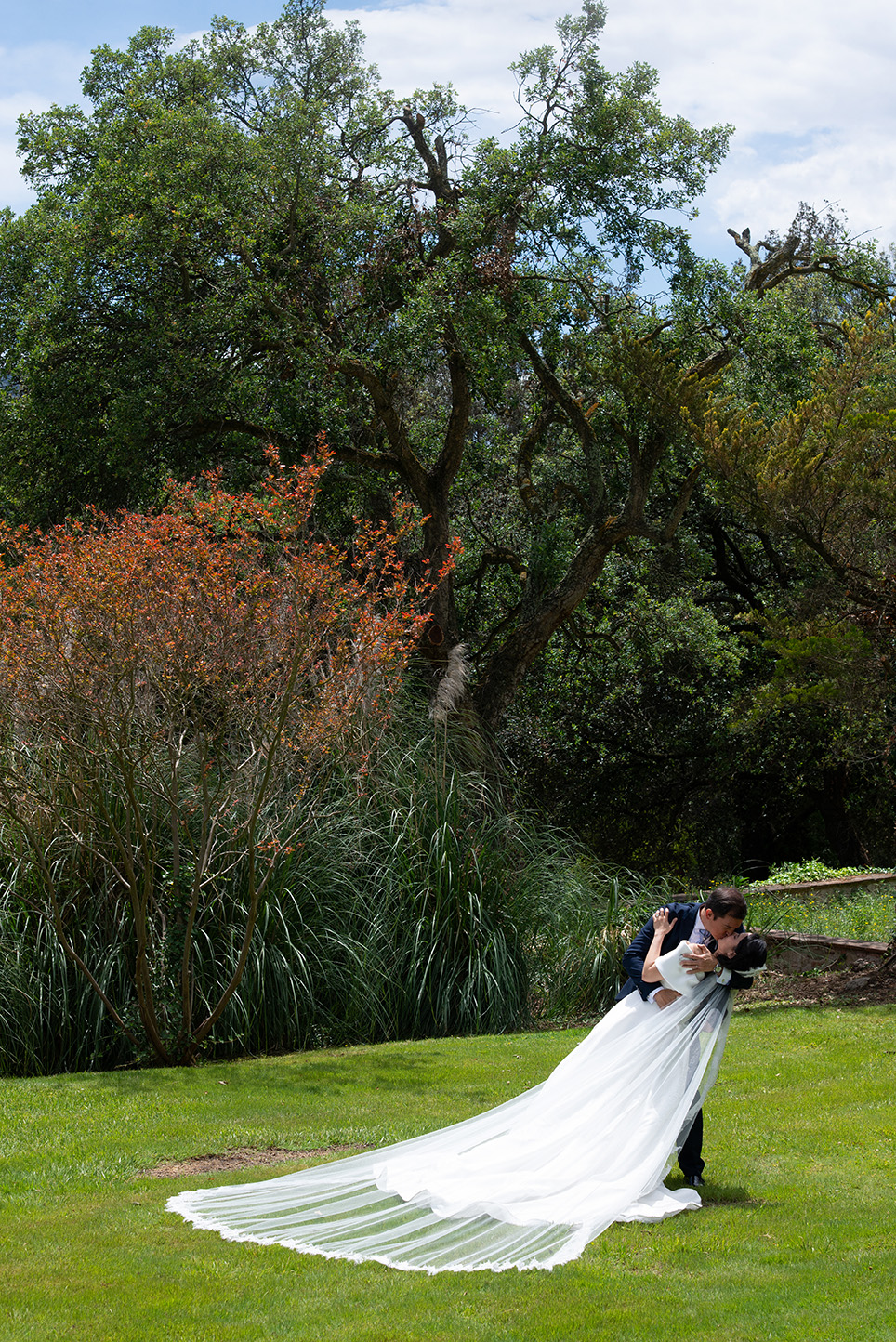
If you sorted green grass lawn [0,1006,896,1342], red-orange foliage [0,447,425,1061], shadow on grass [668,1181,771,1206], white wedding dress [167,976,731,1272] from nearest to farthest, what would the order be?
green grass lawn [0,1006,896,1342] < white wedding dress [167,976,731,1272] < shadow on grass [668,1181,771,1206] < red-orange foliage [0,447,425,1061]

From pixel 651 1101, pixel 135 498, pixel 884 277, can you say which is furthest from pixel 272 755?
pixel 884 277

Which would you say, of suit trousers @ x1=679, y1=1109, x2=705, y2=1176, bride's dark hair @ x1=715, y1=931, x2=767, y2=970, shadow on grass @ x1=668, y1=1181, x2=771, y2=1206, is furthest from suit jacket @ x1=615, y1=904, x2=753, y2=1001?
shadow on grass @ x1=668, y1=1181, x2=771, y2=1206

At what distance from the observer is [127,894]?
10.0m

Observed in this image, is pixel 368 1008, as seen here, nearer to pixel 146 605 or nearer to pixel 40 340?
pixel 146 605

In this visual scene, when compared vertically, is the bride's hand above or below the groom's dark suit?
above

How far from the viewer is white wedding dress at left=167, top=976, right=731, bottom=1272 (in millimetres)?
4590

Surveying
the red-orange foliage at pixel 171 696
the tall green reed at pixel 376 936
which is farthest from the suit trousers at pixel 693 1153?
the tall green reed at pixel 376 936

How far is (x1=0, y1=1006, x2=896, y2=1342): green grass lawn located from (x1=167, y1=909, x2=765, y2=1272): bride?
0.46ft

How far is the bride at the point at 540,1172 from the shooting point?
15.1ft

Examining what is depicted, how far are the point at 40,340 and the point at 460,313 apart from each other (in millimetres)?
4743

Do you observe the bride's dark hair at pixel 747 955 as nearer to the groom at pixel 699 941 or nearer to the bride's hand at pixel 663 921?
the groom at pixel 699 941

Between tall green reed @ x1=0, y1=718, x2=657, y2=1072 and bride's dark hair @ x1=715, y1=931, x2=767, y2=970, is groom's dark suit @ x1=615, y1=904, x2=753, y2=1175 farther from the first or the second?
tall green reed @ x1=0, y1=718, x2=657, y2=1072

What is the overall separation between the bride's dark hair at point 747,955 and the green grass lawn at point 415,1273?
97 cm

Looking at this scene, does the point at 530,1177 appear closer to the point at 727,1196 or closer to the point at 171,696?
the point at 727,1196
